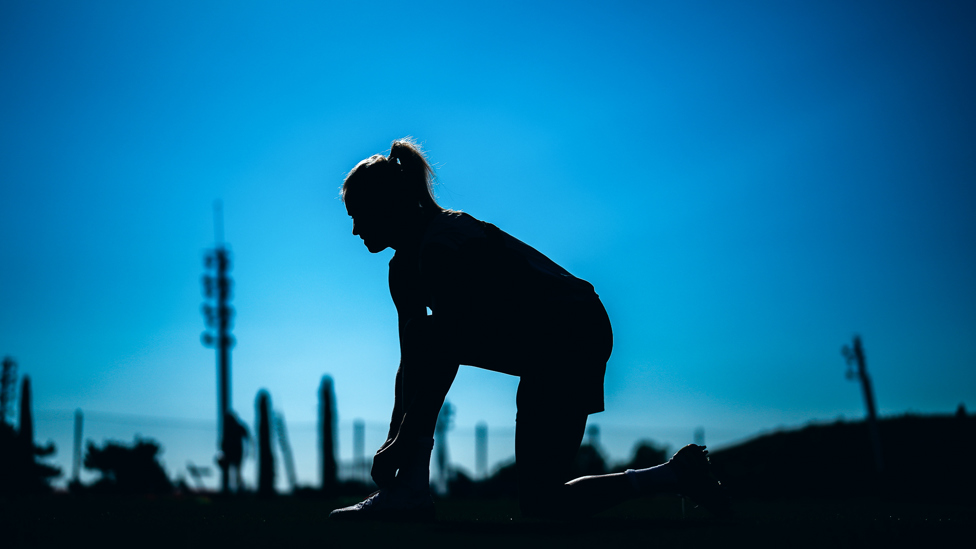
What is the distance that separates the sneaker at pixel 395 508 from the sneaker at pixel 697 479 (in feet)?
3.31

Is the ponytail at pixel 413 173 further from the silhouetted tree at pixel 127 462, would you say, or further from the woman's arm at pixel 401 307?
the silhouetted tree at pixel 127 462

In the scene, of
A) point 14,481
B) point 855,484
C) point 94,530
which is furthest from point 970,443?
point 14,481

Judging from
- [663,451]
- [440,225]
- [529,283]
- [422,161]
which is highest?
[422,161]

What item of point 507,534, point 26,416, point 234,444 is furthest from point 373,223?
point 26,416

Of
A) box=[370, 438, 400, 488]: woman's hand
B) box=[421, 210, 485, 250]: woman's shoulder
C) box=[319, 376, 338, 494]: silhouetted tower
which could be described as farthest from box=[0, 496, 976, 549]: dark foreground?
box=[319, 376, 338, 494]: silhouetted tower

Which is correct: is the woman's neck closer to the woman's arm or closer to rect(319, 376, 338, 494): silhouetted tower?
the woman's arm

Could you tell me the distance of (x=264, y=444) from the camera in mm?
25312

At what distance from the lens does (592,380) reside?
2797 millimetres

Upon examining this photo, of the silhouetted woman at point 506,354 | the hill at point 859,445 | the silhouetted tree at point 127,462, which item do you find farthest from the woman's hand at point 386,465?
the silhouetted tree at point 127,462

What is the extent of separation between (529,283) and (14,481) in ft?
66.6

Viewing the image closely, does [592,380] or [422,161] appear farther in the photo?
[422,161]

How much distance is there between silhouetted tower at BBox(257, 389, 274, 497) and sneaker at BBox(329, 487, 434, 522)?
24208mm

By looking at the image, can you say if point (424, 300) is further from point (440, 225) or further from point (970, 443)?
point (970, 443)

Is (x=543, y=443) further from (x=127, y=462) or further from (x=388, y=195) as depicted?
(x=127, y=462)
